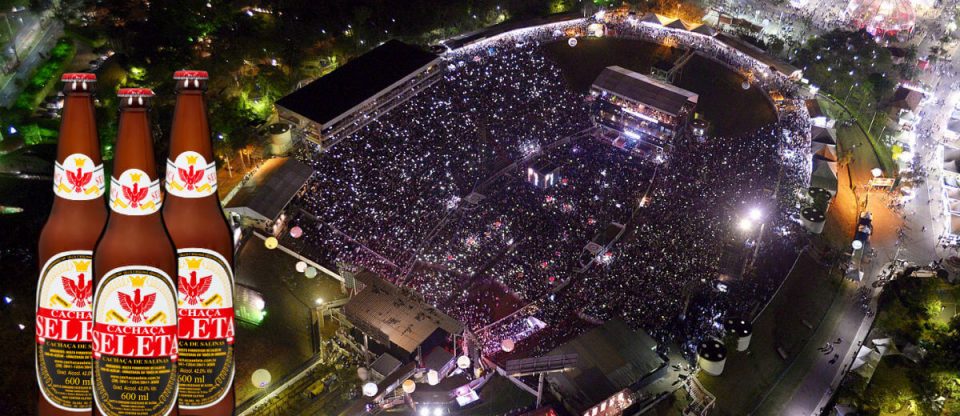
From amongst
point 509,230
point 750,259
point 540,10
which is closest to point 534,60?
point 540,10

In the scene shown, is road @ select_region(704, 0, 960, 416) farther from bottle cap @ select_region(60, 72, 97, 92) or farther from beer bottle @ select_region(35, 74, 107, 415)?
bottle cap @ select_region(60, 72, 97, 92)

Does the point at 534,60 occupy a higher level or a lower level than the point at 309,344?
higher

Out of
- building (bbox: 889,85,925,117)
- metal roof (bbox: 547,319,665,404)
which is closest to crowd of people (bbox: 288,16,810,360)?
metal roof (bbox: 547,319,665,404)

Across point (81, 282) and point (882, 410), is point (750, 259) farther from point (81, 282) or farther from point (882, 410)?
point (81, 282)

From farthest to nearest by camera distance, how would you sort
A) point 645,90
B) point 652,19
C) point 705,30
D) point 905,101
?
1. point 652,19
2. point 705,30
3. point 905,101
4. point 645,90

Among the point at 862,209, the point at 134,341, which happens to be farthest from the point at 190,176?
the point at 862,209

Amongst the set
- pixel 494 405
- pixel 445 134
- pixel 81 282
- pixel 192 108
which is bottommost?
pixel 494 405

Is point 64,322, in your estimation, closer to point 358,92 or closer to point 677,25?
point 358,92
